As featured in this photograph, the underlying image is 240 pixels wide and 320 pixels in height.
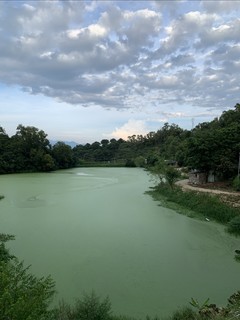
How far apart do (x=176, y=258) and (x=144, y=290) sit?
8.19ft

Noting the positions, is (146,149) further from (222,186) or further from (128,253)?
(128,253)

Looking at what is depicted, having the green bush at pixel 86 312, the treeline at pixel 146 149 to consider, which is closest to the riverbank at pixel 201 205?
the treeline at pixel 146 149

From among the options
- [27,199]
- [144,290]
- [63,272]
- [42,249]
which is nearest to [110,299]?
[144,290]

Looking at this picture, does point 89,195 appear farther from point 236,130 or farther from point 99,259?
point 99,259

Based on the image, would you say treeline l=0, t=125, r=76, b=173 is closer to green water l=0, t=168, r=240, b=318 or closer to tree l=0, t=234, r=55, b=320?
green water l=0, t=168, r=240, b=318

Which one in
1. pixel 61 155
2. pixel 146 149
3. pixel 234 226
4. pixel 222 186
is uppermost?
pixel 146 149

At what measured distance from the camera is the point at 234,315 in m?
5.54

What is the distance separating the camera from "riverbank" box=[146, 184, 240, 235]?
1382 centimetres

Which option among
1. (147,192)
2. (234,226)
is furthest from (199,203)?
(147,192)

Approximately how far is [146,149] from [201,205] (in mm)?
57090

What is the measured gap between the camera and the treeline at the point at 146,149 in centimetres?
2217

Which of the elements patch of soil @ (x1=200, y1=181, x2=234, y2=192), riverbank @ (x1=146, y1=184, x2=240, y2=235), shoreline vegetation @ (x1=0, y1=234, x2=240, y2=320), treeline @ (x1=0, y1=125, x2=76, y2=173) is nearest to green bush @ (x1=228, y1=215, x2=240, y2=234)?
riverbank @ (x1=146, y1=184, x2=240, y2=235)

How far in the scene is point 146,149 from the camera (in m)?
73.4

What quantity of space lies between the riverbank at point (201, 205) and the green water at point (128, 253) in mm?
616
